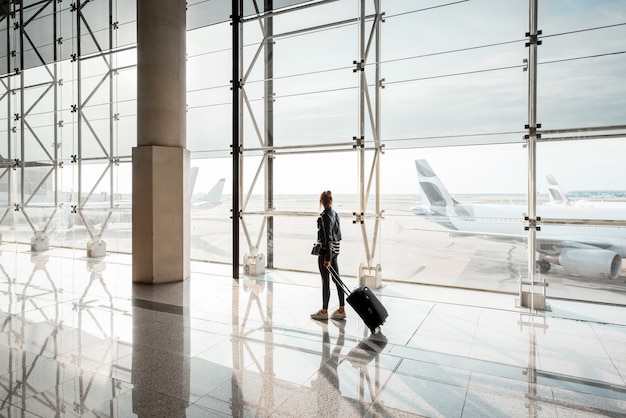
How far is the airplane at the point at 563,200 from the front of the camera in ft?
19.7

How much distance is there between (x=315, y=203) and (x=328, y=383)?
5.10m

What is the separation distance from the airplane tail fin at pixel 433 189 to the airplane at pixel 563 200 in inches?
78.6

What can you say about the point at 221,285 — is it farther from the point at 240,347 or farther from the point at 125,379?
the point at 125,379

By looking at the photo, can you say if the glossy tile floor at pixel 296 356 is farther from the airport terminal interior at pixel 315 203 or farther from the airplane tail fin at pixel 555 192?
the airplane tail fin at pixel 555 192

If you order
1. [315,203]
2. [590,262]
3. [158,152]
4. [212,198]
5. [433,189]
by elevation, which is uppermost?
[158,152]

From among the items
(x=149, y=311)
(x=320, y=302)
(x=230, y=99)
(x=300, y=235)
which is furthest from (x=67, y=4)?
(x=320, y=302)

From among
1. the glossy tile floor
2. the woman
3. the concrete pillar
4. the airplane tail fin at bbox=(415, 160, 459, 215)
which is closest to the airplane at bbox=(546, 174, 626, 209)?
the glossy tile floor

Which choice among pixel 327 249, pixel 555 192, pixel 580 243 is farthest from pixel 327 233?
pixel 580 243

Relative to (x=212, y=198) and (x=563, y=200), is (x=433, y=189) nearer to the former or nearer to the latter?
(x=563, y=200)

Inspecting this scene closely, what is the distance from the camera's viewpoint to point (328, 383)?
3303mm

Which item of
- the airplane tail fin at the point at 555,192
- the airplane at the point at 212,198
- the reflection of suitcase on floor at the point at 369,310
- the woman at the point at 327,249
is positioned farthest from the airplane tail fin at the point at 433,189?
the airplane at the point at 212,198

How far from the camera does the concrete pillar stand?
7.18 m

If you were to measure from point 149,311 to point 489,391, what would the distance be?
419 centimetres

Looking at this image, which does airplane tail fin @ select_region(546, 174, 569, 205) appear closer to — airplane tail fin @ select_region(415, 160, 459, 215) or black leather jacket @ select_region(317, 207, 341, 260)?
airplane tail fin @ select_region(415, 160, 459, 215)
